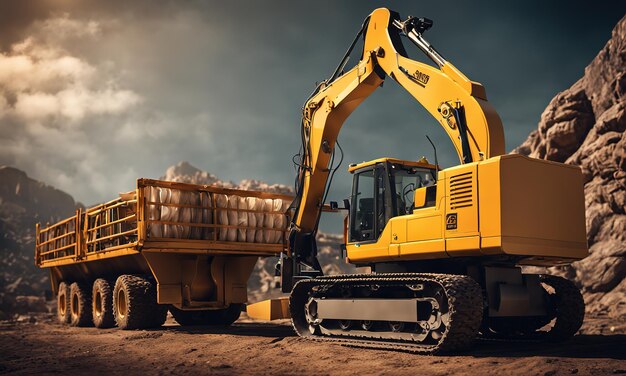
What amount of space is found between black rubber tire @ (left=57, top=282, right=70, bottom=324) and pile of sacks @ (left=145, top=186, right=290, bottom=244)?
7636 millimetres

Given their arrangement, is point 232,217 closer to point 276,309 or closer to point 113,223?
point 113,223

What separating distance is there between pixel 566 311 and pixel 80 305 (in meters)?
14.0

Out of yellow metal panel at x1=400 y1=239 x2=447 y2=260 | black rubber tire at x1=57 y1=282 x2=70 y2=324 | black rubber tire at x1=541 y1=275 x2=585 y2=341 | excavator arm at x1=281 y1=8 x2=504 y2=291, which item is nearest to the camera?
yellow metal panel at x1=400 y1=239 x2=447 y2=260

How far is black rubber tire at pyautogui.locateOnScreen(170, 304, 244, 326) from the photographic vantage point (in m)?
17.7

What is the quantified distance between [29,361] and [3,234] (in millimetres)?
85999

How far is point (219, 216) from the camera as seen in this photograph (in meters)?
15.9

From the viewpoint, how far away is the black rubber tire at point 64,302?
20609 millimetres

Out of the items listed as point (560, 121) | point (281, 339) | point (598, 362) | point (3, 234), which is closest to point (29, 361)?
point (281, 339)

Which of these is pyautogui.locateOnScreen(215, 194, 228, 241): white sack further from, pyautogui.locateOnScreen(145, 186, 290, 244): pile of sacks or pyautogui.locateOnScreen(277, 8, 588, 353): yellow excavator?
pyautogui.locateOnScreen(277, 8, 588, 353): yellow excavator

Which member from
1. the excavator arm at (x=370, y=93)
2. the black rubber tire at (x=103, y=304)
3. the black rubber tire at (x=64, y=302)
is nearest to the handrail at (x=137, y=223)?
the black rubber tire at (x=103, y=304)

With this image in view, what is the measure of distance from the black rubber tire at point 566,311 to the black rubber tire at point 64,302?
15012 millimetres

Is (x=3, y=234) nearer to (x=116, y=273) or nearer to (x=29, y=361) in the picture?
(x=116, y=273)

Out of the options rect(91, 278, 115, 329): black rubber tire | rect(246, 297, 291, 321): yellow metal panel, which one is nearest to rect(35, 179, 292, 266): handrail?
rect(91, 278, 115, 329): black rubber tire

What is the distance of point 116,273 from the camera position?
17.7 m
